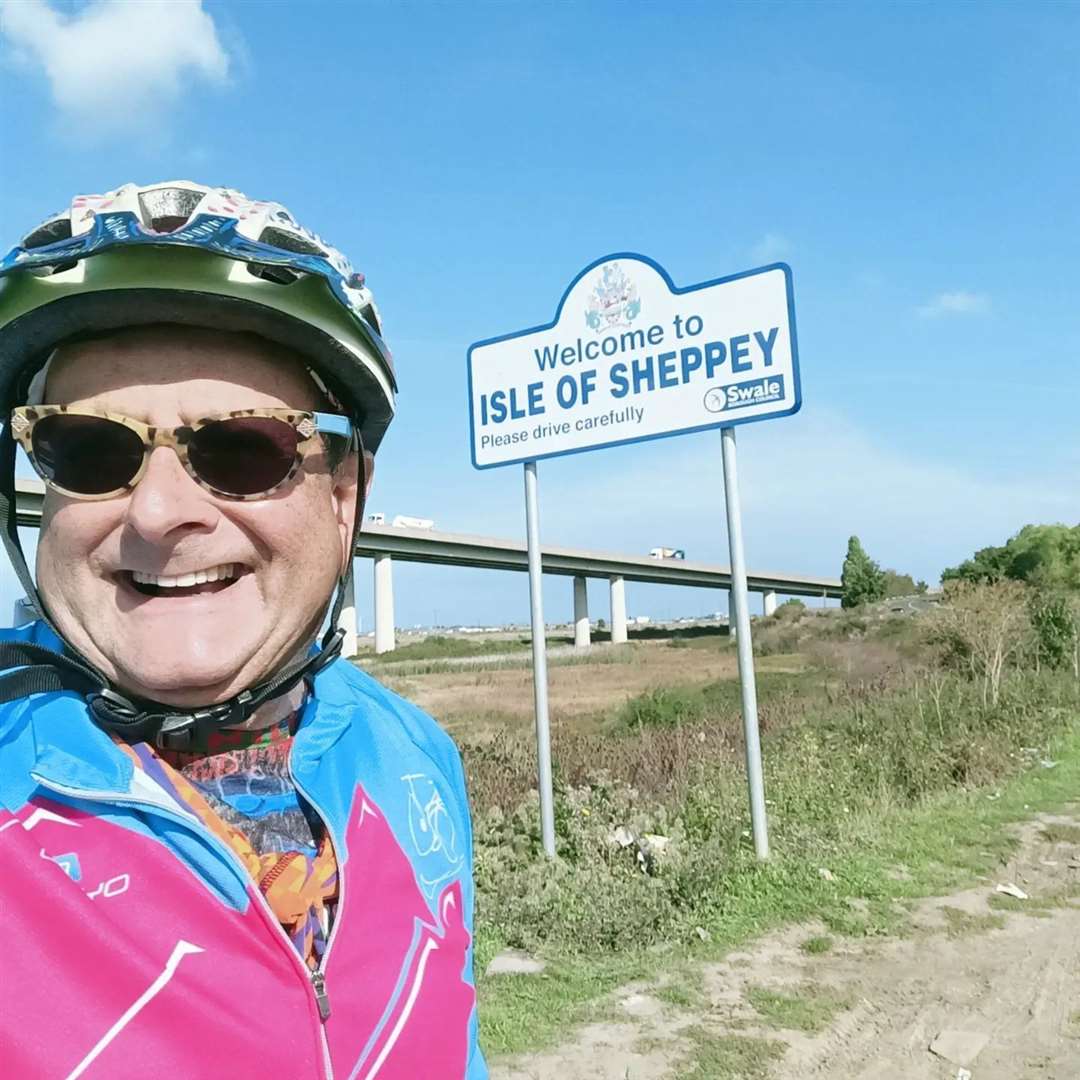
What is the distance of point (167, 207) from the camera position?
1.40 meters

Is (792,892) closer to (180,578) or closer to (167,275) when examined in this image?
(180,578)

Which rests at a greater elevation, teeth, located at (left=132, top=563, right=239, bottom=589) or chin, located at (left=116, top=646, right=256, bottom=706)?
teeth, located at (left=132, top=563, right=239, bottom=589)

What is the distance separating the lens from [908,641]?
23.0 meters

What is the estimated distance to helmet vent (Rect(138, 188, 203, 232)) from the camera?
137 centimetres

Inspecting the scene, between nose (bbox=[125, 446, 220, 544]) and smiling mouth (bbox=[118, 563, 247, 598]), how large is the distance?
0.20ft

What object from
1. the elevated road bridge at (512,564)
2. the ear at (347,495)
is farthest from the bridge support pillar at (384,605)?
the ear at (347,495)

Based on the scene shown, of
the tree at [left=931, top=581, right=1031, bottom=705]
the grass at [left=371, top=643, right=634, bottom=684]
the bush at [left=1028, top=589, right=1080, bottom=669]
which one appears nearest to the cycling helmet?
the tree at [left=931, top=581, right=1031, bottom=705]

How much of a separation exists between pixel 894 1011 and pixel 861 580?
61533 millimetres

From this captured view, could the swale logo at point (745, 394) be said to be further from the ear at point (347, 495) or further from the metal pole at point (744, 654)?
the ear at point (347, 495)

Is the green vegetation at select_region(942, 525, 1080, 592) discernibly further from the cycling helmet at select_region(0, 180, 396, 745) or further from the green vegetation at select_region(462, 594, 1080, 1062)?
the cycling helmet at select_region(0, 180, 396, 745)

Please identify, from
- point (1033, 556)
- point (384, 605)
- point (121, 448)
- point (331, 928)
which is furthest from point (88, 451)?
point (1033, 556)

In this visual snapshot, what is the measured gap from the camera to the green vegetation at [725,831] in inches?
196

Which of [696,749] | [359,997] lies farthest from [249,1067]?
[696,749]

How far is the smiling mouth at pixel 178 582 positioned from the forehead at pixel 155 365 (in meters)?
0.27
